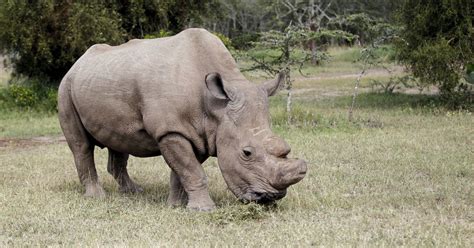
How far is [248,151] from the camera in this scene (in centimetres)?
696

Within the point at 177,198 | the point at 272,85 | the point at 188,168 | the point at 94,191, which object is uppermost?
the point at 272,85

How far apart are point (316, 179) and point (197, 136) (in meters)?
2.21

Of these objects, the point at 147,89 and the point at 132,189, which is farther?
the point at 132,189

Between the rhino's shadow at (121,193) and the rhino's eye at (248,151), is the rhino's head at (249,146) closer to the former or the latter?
the rhino's eye at (248,151)

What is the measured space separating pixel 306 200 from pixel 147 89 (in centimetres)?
201

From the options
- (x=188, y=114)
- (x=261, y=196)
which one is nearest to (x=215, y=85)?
(x=188, y=114)

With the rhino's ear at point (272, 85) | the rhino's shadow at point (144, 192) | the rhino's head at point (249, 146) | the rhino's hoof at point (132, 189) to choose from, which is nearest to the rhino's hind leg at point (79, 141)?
the rhino's shadow at point (144, 192)

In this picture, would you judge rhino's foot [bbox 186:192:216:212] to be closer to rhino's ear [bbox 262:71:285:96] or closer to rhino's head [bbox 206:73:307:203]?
rhino's head [bbox 206:73:307:203]

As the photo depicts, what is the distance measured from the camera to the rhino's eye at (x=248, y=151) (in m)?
6.96

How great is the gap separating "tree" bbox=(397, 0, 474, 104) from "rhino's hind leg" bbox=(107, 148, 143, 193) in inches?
367

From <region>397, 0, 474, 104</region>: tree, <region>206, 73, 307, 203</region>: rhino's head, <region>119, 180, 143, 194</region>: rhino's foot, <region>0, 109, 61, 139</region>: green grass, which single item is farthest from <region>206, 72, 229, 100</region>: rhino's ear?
<region>397, 0, 474, 104</region>: tree

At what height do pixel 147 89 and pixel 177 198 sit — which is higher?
pixel 147 89

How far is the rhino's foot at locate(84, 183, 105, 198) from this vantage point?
27.9ft

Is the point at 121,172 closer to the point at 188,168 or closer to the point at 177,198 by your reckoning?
the point at 177,198
